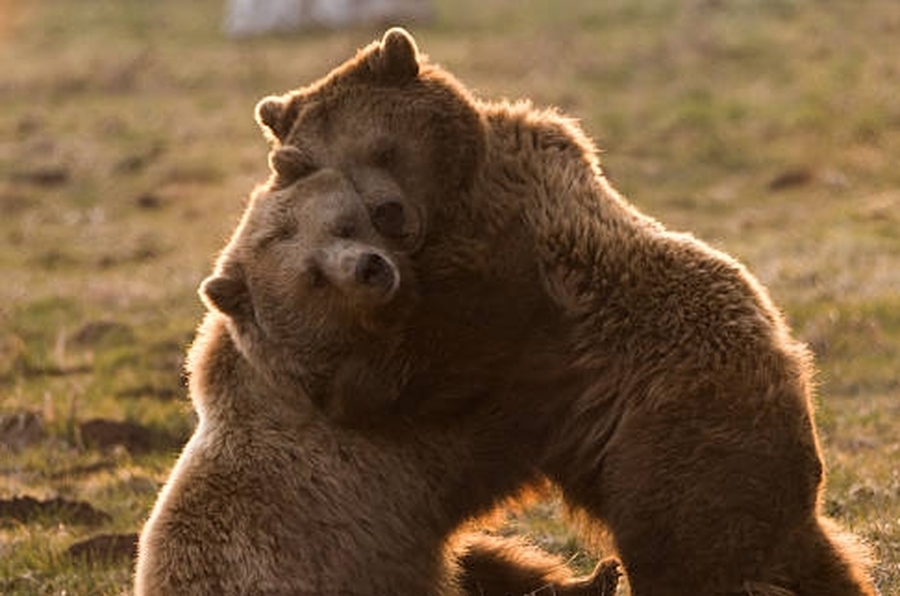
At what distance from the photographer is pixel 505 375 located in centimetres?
537

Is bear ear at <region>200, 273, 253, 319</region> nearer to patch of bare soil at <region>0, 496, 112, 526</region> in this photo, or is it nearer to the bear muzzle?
the bear muzzle

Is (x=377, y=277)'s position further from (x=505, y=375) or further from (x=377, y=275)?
(x=505, y=375)

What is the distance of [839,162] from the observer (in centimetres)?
1691

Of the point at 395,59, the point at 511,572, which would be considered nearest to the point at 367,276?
the point at 395,59

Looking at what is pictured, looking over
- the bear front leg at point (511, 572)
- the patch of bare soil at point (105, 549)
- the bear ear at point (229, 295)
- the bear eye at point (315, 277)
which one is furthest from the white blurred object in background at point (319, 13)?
the bear eye at point (315, 277)

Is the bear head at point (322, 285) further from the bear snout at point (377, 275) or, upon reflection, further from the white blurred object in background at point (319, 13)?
the white blurred object in background at point (319, 13)

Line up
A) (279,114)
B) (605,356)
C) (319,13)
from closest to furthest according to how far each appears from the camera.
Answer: (605,356) < (279,114) < (319,13)

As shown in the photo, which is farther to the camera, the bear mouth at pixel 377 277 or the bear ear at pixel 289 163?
the bear ear at pixel 289 163

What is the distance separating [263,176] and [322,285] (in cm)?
1274

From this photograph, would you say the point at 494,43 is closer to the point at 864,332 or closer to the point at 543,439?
the point at 864,332

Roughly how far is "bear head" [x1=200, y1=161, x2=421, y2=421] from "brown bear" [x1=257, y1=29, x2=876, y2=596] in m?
0.07

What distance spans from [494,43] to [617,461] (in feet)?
65.6

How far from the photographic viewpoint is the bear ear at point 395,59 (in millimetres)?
5734

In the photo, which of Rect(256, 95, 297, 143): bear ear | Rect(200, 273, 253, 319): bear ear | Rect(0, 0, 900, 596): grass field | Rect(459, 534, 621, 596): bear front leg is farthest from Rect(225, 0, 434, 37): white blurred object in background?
Rect(200, 273, 253, 319): bear ear
